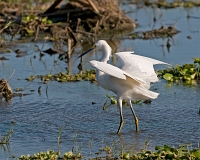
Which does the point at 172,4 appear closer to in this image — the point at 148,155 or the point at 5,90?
the point at 5,90

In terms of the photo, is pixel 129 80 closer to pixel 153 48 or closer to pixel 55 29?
pixel 153 48

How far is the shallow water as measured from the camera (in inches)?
275

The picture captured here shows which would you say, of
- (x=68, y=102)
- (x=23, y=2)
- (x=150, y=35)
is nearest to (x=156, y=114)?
(x=68, y=102)

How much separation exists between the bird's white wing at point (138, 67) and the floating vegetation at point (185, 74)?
2195mm

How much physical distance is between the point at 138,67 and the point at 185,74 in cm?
255

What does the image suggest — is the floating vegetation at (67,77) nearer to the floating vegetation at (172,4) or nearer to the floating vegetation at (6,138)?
the floating vegetation at (6,138)

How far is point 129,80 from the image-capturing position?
24.5 ft

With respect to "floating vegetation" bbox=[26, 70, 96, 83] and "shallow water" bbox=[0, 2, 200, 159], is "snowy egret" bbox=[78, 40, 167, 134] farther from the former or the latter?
"floating vegetation" bbox=[26, 70, 96, 83]

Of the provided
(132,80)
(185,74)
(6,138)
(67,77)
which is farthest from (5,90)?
(185,74)

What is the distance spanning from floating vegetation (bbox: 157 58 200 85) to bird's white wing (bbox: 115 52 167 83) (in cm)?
220

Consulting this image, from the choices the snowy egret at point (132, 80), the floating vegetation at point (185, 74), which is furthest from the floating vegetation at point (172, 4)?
the snowy egret at point (132, 80)

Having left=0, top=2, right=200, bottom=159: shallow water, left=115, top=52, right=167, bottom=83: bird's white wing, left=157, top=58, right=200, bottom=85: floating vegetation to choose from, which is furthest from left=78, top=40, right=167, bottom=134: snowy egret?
left=157, top=58, right=200, bottom=85: floating vegetation

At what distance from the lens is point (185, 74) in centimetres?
991

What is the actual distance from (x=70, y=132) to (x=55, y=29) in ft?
22.7
